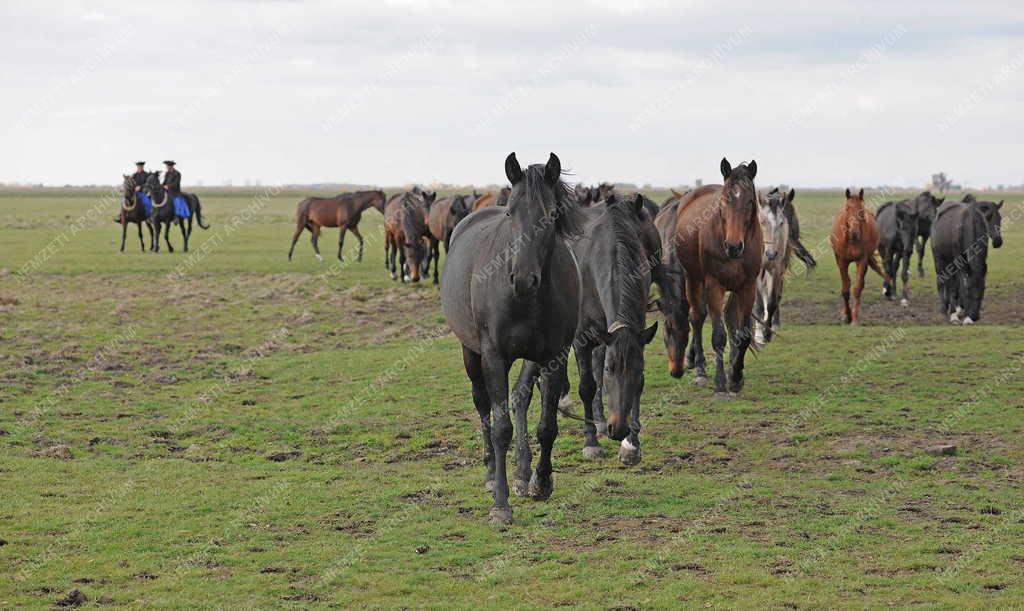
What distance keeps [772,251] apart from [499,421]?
857cm

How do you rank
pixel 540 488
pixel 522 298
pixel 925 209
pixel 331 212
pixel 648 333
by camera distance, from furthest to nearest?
pixel 331 212, pixel 925 209, pixel 648 333, pixel 540 488, pixel 522 298

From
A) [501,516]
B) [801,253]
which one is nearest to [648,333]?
[501,516]

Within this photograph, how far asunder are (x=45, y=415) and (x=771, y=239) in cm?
958

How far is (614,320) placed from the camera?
7707mm

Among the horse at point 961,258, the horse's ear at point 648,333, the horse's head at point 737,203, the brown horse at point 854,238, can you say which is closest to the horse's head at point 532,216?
the horse's ear at point 648,333

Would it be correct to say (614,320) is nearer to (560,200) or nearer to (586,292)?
(586,292)

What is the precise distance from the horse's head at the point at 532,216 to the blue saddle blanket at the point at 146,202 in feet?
99.6

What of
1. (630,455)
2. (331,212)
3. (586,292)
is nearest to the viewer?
(630,455)

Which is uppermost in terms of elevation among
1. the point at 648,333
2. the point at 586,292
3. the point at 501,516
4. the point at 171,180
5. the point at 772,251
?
the point at 171,180

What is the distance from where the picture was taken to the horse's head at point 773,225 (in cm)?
1462

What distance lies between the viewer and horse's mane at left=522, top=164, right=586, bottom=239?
6527mm

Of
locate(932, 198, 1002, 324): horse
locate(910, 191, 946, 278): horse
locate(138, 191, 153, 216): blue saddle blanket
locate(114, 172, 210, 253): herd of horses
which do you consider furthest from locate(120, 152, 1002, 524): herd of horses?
locate(138, 191, 153, 216): blue saddle blanket

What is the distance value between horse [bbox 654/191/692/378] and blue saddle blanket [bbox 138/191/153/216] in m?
24.7

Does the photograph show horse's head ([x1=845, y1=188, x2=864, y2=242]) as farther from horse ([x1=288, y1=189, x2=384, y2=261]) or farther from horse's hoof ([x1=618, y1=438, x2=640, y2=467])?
horse ([x1=288, y1=189, x2=384, y2=261])
